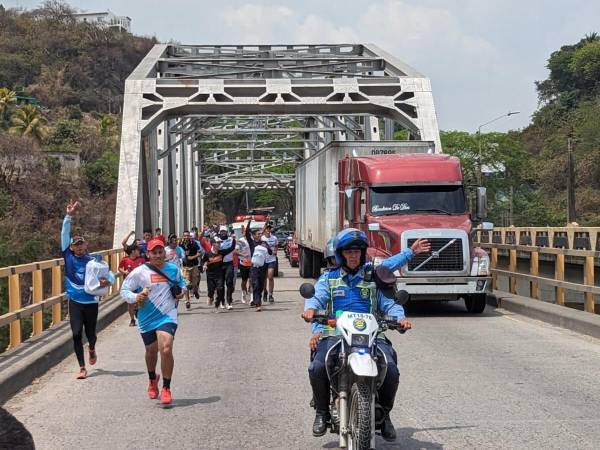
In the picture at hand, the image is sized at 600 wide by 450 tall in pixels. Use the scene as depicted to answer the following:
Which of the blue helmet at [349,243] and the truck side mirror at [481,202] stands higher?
the truck side mirror at [481,202]

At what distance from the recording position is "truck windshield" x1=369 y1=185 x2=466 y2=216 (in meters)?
18.5

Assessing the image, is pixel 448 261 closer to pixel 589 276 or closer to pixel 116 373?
pixel 589 276

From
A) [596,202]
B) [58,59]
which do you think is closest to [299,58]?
[596,202]

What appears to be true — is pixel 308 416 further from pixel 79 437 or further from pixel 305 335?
pixel 305 335

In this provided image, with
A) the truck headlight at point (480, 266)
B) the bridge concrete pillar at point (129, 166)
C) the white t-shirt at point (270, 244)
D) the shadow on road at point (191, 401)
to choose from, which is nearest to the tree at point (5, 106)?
the bridge concrete pillar at point (129, 166)

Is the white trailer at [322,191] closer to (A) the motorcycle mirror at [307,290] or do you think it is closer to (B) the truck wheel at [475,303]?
(B) the truck wheel at [475,303]

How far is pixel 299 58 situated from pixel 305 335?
24916mm

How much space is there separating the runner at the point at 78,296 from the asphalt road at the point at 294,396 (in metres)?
0.41

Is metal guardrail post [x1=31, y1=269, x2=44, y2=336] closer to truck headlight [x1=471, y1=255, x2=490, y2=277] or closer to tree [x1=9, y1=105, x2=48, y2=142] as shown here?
truck headlight [x1=471, y1=255, x2=490, y2=277]

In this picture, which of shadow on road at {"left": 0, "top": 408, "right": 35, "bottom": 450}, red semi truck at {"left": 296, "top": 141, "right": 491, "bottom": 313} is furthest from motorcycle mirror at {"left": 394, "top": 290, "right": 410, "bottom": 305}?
red semi truck at {"left": 296, "top": 141, "right": 491, "bottom": 313}

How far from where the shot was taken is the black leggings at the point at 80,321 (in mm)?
11047

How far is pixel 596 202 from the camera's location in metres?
69.3

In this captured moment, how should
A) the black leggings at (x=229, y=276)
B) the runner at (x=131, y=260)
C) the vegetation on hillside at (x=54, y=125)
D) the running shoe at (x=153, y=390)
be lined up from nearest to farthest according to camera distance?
1. the running shoe at (x=153, y=390)
2. the runner at (x=131, y=260)
3. the black leggings at (x=229, y=276)
4. the vegetation on hillside at (x=54, y=125)

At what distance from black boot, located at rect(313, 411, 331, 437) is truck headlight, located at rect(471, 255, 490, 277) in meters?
11.2
